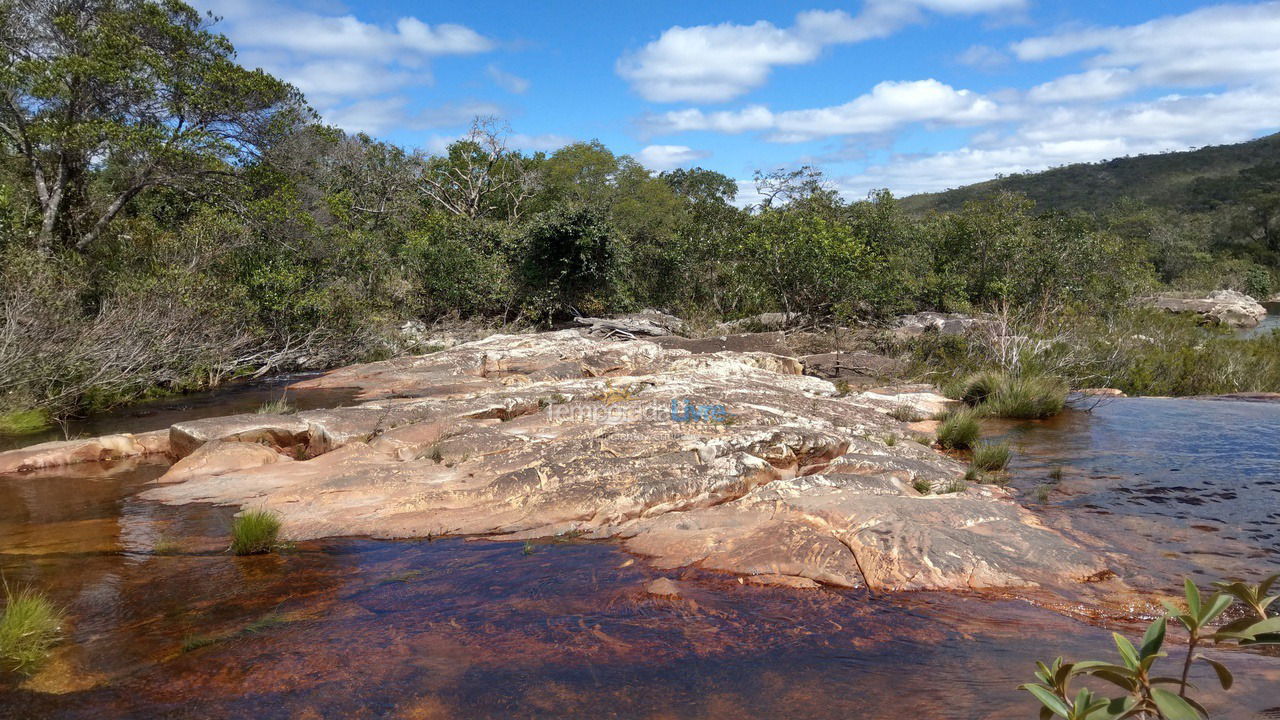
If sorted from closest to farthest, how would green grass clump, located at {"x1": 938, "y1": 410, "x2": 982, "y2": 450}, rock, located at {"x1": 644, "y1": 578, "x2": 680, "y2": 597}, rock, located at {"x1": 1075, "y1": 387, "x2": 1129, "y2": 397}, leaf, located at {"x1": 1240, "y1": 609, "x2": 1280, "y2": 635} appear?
leaf, located at {"x1": 1240, "y1": 609, "x2": 1280, "y2": 635}, rock, located at {"x1": 644, "y1": 578, "x2": 680, "y2": 597}, green grass clump, located at {"x1": 938, "y1": 410, "x2": 982, "y2": 450}, rock, located at {"x1": 1075, "y1": 387, "x2": 1129, "y2": 397}

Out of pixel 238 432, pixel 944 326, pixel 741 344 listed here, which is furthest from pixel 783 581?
pixel 944 326

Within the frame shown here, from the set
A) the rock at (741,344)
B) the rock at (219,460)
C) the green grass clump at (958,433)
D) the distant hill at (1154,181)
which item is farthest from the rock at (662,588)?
the distant hill at (1154,181)

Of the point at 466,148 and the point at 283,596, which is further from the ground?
the point at 466,148

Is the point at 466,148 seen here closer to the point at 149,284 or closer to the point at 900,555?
the point at 149,284

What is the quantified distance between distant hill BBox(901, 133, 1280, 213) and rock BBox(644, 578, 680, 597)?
6401 cm

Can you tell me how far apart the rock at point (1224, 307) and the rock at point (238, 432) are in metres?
29.0

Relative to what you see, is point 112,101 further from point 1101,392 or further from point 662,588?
point 1101,392

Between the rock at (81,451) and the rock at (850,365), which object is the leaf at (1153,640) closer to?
the rock at (81,451)

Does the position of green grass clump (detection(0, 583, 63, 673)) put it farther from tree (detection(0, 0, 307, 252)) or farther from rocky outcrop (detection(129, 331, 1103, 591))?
tree (detection(0, 0, 307, 252))

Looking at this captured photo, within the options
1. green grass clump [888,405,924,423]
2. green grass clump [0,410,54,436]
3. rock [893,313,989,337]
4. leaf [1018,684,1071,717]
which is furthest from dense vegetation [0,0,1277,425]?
leaf [1018,684,1071,717]

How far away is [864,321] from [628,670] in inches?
688

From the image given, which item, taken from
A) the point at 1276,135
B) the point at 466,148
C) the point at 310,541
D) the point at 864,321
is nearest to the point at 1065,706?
the point at 310,541

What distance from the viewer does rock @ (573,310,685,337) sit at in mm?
20203

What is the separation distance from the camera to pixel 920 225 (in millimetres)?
25078
